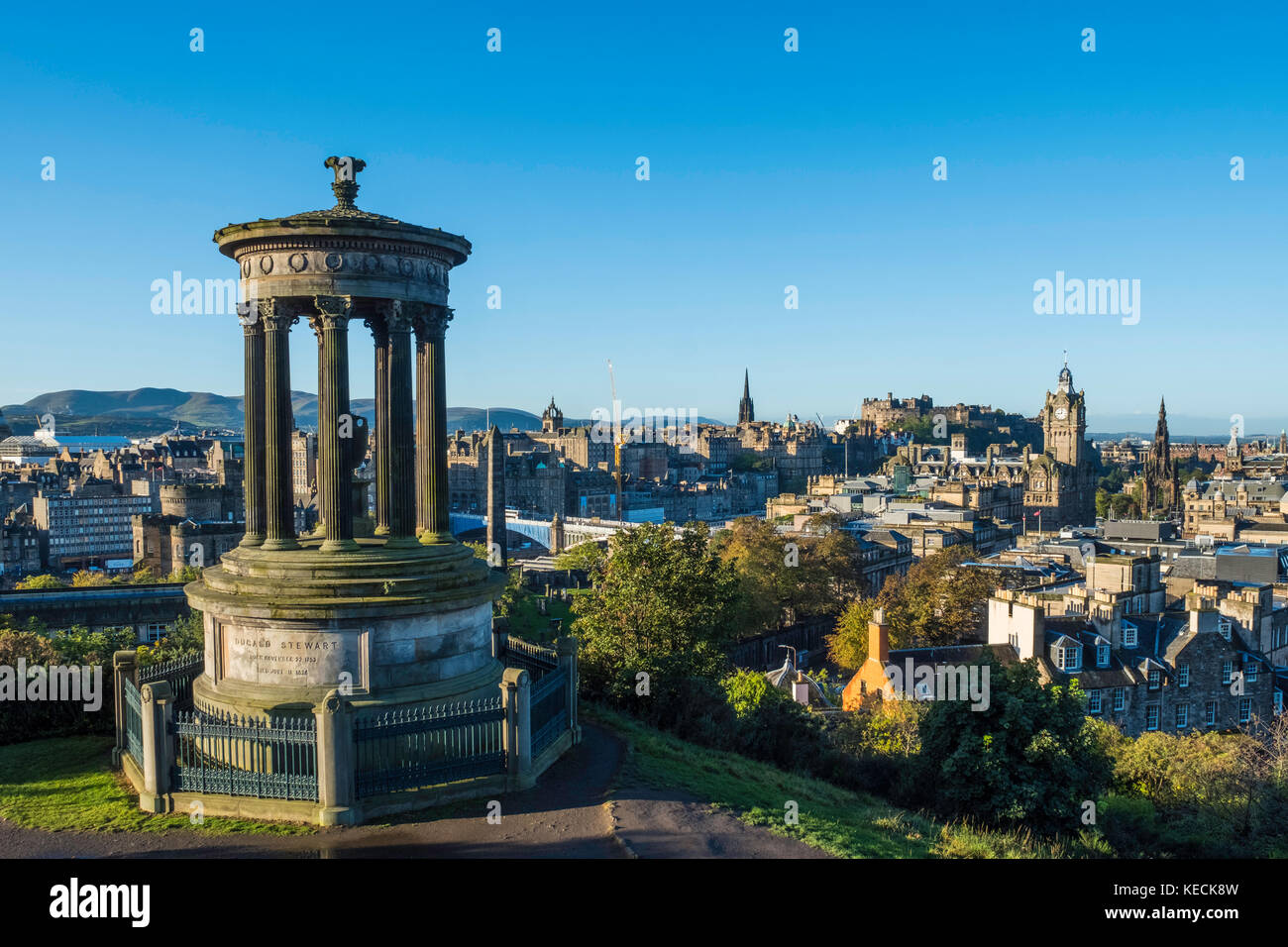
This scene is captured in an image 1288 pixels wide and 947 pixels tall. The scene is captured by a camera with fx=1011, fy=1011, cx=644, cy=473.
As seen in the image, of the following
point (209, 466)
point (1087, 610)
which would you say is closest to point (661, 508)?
point (209, 466)

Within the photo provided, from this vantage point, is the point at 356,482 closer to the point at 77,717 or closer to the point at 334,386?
the point at 334,386

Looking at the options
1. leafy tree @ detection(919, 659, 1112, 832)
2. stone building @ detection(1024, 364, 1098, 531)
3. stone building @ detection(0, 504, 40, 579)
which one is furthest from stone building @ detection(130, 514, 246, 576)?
stone building @ detection(1024, 364, 1098, 531)

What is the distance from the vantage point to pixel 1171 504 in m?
135

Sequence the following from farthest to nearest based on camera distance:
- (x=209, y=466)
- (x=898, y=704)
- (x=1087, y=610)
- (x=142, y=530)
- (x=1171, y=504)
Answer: (x=209, y=466) < (x=1171, y=504) < (x=142, y=530) < (x=1087, y=610) < (x=898, y=704)

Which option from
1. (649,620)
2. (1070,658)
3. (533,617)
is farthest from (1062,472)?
(649,620)

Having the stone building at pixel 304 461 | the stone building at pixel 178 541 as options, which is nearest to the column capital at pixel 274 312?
the stone building at pixel 178 541

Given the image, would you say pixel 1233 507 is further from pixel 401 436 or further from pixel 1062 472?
pixel 401 436

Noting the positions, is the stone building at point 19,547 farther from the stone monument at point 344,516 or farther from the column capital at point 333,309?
the column capital at point 333,309

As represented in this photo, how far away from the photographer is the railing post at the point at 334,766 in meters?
14.5

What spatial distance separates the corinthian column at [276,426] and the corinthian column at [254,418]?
99 millimetres

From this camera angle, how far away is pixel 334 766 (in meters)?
14.5

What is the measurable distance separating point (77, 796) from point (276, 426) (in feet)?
21.8

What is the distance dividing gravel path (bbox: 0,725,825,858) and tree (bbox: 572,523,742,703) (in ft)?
27.3
